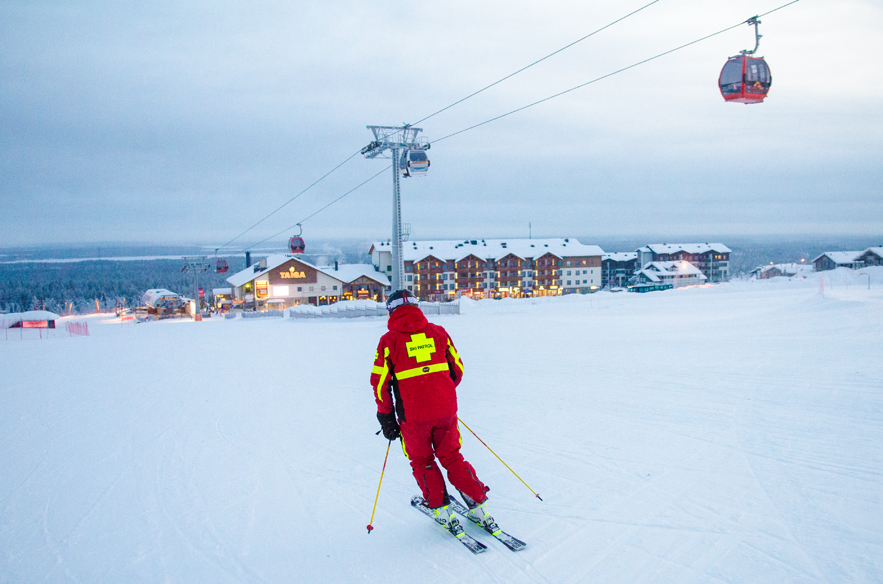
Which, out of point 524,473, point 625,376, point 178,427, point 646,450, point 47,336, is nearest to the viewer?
point 524,473

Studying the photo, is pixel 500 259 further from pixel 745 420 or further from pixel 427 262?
pixel 745 420

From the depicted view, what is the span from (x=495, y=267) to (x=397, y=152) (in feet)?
148

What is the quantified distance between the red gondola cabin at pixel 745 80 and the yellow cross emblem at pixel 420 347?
26.9ft

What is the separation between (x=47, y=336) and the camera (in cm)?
2427

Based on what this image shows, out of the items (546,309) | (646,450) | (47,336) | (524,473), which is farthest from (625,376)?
(47,336)

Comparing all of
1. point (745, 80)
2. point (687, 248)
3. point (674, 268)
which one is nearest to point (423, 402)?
point (745, 80)

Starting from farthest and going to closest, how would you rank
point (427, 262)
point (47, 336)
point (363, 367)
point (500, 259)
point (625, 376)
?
point (500, 259) → point (427, 262) → point (47, 336) → point (363, 367) → point (625, 376)

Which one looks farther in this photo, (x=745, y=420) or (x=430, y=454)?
(x=745, y=420)

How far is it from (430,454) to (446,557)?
2.20 feet

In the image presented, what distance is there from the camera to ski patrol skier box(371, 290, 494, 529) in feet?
11.1

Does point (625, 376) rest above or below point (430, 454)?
below

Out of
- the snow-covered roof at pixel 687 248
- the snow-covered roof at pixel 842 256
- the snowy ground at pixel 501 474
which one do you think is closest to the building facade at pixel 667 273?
the snow-covered roof at pixel 687 248

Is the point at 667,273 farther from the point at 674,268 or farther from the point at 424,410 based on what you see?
the point at 424,410

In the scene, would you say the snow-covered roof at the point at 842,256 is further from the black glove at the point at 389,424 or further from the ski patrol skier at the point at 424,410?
the black glove at the point at 389,424
